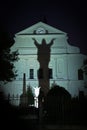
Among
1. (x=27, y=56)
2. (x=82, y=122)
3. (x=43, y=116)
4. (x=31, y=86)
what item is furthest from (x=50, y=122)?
(x=27, y=56)

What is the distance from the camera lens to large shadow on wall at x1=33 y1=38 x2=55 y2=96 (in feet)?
103

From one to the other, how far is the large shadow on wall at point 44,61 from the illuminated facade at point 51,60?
14 centimetres

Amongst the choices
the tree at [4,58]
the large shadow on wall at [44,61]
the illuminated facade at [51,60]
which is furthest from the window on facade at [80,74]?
the tree at [4,58]

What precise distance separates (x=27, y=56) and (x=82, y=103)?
17014mm

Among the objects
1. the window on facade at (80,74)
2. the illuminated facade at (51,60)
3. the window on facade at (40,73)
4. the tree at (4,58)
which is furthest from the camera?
the window on facade at (80,74)

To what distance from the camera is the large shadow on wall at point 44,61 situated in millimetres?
31275

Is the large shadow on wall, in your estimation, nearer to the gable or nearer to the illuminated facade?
the illuminated facade

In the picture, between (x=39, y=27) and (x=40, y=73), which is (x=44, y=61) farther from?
(x=39, y=27)

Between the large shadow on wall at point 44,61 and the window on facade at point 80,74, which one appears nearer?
the large shadow on wall at point 44,61

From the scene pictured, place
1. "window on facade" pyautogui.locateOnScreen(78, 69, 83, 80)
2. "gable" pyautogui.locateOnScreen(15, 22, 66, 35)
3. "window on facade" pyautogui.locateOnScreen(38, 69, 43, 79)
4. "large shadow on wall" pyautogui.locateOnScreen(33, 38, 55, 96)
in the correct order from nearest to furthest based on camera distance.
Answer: "large shadow on wall" pyautogui.locateOnScreen(33, 38, 55, 96)
"window on facade" pyautogui.locateOnScreen(38, 69, 43, 79)
"window on facade" pyautogui.locateOnScreen(78, 69, 83, 80)
"gable" pyautogui.locateOnScreen(15, 22, 66, 35)

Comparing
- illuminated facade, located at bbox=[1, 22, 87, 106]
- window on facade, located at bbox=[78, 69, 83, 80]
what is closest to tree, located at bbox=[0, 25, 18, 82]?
illuminated facade, located at bbox=[1, 22, 87, 106]

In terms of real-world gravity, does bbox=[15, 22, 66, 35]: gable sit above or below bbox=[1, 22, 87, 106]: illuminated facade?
above

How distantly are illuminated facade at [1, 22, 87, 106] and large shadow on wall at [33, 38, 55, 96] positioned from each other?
14cm

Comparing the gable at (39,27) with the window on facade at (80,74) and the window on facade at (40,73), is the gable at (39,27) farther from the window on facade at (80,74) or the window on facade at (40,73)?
the window on facade at (80,74)
